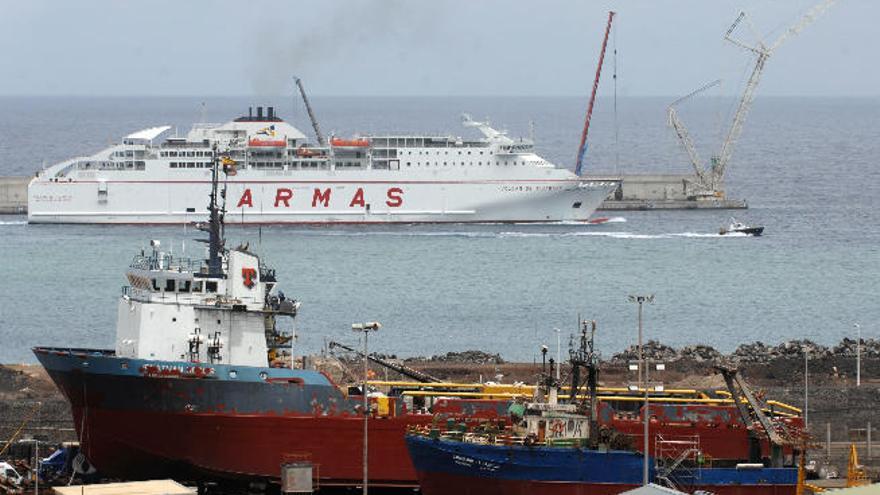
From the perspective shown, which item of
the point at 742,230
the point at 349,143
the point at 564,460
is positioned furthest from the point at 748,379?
the point at 349,143

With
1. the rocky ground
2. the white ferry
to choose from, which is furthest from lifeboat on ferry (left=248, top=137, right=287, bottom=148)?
the rocky ground

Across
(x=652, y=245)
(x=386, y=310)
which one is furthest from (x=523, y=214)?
(x=386, y=310)

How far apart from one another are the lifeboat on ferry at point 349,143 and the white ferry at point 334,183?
0.17 ft

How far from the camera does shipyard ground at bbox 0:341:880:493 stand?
155 ft

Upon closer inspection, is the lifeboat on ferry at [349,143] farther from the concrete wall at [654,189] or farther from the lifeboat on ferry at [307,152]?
the concrete wall at [654,189]

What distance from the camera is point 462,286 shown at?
8288 cm

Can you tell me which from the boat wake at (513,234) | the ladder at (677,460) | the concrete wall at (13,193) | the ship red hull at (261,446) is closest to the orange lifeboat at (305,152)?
the boat wake at (513,234)

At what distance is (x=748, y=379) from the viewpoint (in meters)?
55.4

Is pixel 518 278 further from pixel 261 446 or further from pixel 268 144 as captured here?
pixel 261 446

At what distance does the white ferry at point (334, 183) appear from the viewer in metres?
112

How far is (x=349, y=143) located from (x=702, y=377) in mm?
58644

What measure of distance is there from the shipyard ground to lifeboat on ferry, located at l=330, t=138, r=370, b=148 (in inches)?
2014

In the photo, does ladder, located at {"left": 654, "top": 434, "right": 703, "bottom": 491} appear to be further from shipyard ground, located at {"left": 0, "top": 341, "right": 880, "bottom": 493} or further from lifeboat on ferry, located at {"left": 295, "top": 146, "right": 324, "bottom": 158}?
lifeboat on ferry, located at {"left": 295, "top": 146, "right": 324, "bottom": 158}

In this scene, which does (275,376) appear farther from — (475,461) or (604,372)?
(604,372)
